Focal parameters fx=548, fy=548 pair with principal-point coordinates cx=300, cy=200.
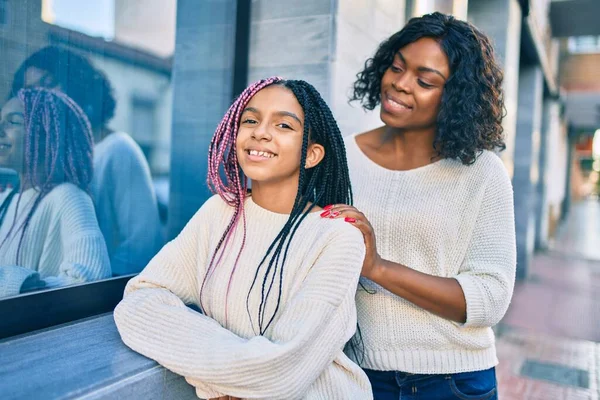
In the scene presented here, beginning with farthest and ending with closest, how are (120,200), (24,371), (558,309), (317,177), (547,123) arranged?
1. (547,123)
2. (558,309)
3. (120,200)
4. (317,177)
5. (24,371)

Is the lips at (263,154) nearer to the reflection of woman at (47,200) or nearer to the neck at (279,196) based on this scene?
the neck at (279,196)

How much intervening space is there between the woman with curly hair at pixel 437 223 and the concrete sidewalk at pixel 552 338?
2.82 m

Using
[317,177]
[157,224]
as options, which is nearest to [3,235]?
[157,224]

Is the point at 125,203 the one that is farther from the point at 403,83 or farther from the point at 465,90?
the point at 465,90

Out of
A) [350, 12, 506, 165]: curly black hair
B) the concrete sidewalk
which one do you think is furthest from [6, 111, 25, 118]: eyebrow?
the concrete sidewalk

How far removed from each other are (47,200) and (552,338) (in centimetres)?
533

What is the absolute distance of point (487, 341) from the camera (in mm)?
1849

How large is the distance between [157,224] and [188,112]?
583mm

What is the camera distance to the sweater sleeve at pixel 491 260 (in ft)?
Result: 5.62

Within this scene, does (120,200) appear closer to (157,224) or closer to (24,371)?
(157,224)

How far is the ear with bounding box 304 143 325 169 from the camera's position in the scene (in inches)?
66.1

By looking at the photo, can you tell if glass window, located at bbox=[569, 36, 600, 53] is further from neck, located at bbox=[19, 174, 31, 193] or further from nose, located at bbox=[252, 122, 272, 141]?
neck, located at bbox=[19, 174, 31, 193]

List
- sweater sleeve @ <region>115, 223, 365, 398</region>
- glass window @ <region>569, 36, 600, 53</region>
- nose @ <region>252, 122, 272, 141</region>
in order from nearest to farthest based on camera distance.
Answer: sweater sleeve @ <region>115, 223, 365, 398</region>
nose @ <region>252, 122, 272, 141</region>
glass window @ <region>569, 36, 600, 53</region>

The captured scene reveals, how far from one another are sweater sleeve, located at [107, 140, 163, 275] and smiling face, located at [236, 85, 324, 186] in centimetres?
97
